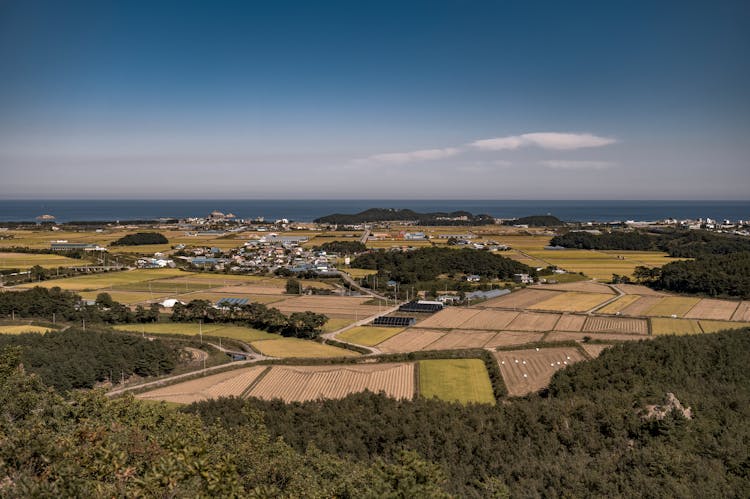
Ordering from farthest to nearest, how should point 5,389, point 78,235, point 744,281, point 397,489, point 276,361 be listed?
point 78,235
point 744,281
point 276,361
point 5,389
point 397,489

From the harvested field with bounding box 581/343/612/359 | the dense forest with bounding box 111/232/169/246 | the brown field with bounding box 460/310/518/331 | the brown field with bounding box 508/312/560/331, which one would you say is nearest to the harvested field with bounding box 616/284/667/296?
the brown field with bounding box 508/312/560/331

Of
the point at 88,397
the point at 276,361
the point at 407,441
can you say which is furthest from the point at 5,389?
the point at 276,361

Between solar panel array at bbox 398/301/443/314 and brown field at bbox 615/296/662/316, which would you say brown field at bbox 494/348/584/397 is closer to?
solar panel array at bbox 398/301/443/314

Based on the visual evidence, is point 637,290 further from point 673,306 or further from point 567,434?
point 567,434

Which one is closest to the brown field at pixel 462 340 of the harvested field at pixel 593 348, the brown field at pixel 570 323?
the brown field at pixel 570 323

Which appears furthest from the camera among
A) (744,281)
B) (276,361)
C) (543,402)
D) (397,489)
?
(744,281)

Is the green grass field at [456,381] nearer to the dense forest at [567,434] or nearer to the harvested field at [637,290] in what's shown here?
the dense forest at [567,434]

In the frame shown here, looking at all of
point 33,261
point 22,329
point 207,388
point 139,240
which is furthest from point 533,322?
point 139,240

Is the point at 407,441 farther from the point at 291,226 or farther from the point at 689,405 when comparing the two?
the point at 291,226
